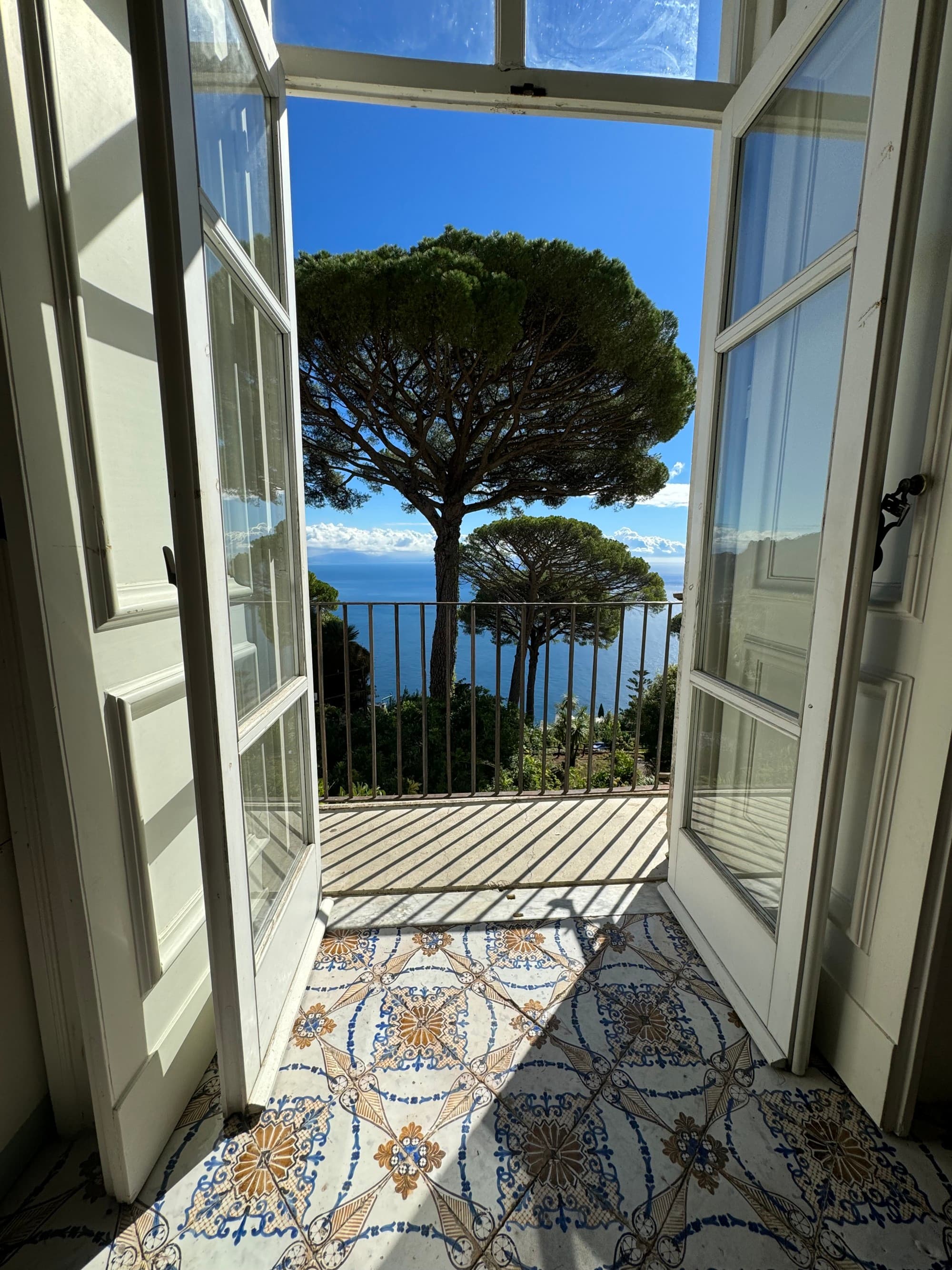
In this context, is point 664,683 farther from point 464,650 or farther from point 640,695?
point 464,650

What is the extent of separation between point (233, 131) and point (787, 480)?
1469mm

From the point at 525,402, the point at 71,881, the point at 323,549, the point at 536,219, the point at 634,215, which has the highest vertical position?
the point at 634,215

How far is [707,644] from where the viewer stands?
1669 mm

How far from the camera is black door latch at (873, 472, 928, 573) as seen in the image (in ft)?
3.22

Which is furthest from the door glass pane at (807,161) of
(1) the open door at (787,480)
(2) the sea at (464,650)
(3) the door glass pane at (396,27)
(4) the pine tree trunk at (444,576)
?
(4) the pine tree trunk at (444,576)

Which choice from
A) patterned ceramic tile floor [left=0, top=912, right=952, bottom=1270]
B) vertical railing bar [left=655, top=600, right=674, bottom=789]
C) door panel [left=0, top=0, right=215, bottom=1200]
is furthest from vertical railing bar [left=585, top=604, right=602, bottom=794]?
door panel [left=0, top=0, right=215, bottom=1200]

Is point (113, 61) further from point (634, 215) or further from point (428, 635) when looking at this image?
point (428, 635)

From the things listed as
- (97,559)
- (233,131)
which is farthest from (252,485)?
(233,131)

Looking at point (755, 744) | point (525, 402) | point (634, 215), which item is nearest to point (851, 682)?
point (755, 744)

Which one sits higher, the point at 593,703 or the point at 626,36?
the point at 626,36

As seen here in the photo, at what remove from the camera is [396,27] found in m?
1.44

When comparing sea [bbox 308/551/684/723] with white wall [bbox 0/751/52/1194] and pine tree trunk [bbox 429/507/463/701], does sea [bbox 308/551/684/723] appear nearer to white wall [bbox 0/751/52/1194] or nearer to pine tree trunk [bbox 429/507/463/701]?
pine tree trunk [bbox 429/507/463/701]

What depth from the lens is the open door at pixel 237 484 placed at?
782 mm

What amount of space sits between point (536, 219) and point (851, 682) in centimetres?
591
